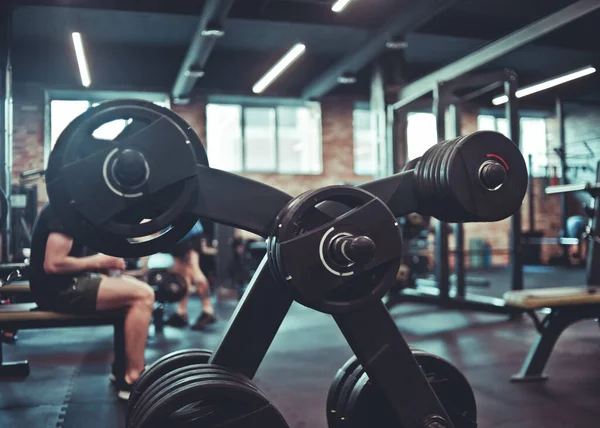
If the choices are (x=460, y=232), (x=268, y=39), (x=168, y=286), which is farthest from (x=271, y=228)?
(x=268, y=39)

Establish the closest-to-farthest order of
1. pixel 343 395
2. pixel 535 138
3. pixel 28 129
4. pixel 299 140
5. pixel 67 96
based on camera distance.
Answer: pixel 343 395 < pixel 28 129 < pixel 67 96 < pixel 299 140 < pixel 535 138

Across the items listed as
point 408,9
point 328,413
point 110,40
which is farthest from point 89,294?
point 110,40

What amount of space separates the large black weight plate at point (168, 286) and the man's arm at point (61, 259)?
1567 mm

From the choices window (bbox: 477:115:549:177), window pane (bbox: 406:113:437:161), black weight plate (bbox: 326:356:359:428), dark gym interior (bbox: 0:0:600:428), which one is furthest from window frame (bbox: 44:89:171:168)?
black weight plate (bbox: 326:356:359:428)

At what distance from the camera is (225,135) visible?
962 centimetres

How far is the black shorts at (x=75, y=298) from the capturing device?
2.47 metres

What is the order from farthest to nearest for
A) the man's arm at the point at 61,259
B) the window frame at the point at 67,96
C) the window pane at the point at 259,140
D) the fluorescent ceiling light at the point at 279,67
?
the window pane at the point at 259,140, the window frame at the point at 67,96, the fluorescent ceiling light at the point at 279,67, the man's arm at the point at 61,259

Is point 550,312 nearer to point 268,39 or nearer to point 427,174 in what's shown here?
point 427,174

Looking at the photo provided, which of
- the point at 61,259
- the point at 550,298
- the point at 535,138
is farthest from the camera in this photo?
the point at 535,138

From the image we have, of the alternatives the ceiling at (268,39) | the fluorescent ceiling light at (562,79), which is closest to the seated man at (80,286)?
the ceiling at (268,39)

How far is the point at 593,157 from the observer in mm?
8062

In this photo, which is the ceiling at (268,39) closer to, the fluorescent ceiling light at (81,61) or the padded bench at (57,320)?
the fluorescent ceiling light at (81,61)

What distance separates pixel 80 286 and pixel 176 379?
1.34m

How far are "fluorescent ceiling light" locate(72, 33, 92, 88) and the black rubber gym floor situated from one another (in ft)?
13.3
